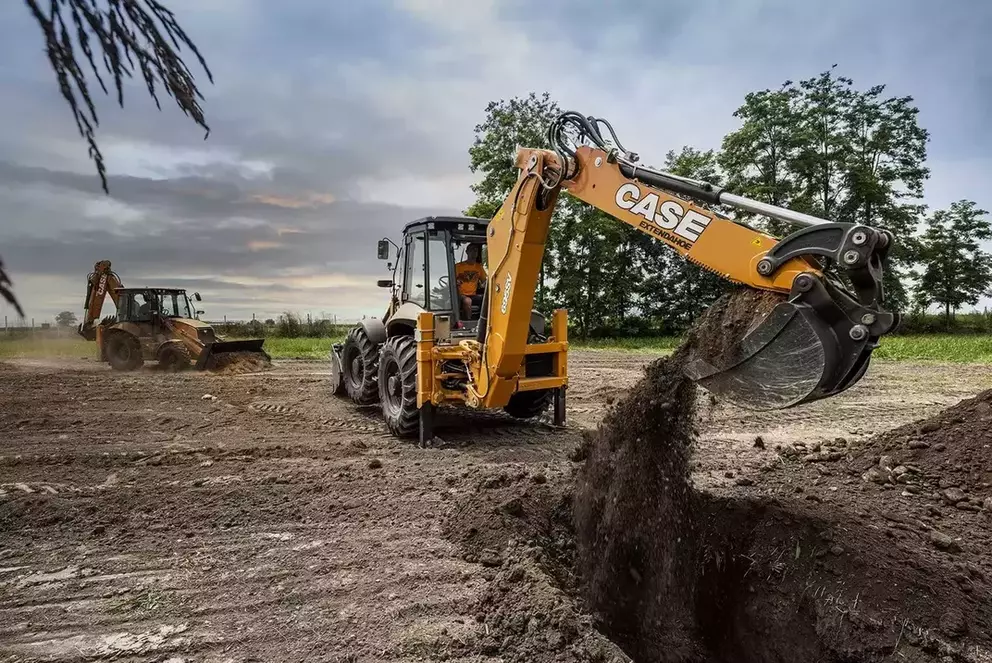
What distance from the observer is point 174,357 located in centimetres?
1394

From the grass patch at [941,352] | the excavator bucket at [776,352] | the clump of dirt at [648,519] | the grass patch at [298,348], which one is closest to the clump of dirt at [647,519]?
the clump of dirt at [648,519]

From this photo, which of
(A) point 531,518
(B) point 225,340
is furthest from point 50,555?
(B) point 225,340

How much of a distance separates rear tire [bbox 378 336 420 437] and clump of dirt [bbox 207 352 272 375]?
678cm

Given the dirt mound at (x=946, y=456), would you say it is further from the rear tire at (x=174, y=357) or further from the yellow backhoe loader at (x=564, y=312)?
the rear tire at (x=174, y=357)

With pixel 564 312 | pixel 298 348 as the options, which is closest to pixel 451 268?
pixel 564 312

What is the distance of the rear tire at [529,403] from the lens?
8070 mm

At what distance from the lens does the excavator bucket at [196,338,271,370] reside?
13.5 metres

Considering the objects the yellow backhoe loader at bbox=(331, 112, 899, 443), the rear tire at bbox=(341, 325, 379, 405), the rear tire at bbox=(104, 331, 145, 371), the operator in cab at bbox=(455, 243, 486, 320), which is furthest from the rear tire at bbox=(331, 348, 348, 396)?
the rear tire at bbox=(104, 331, 145, 371)

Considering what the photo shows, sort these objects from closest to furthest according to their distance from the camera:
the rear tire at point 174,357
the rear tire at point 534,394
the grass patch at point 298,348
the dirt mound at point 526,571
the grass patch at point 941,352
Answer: the dirt mound at point 526,571 → the rear tire at point 534,394 → the rear tire at point 174,357 → the grass patch at point 941,352 → the grass patch at point 298,348

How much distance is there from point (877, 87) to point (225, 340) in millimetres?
28561

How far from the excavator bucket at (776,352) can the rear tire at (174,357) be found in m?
12.4

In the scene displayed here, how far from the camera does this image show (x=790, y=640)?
399 centimetres

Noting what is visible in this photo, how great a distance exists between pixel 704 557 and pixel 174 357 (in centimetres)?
1250

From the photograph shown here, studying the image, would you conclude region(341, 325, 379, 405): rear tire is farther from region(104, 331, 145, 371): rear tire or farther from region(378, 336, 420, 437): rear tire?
region(104, 331, 145, 371): rear tire
